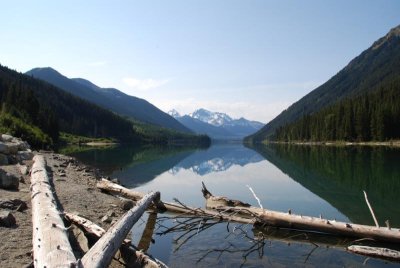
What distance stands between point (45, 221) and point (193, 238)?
22.3 ft

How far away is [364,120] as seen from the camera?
127000mm

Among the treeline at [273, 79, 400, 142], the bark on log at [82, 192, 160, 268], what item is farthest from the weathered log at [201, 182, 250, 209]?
the treeline at [273, 79, 400, 142]

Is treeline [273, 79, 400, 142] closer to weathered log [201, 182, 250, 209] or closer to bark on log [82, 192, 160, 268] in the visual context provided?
weathered log [201, 182, 250, 209]

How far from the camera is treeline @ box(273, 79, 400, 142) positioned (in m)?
120

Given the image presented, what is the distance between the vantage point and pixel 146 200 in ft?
58.5

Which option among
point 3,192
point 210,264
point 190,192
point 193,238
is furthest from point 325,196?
point 3,192

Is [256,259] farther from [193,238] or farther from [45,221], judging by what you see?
[45,221]

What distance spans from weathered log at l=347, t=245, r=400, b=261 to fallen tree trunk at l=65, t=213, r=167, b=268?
7.37 metres

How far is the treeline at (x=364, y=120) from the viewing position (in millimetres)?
120250

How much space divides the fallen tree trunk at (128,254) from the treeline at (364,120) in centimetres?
12060

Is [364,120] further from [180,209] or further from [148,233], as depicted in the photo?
[148,233]

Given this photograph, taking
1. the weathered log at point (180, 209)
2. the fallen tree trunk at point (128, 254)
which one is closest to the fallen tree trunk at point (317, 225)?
the weathered log at point (180, 209)

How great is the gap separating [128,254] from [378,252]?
8323mm

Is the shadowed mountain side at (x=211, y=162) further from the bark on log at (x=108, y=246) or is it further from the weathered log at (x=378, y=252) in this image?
the bark on log at (x=108, y=246)
